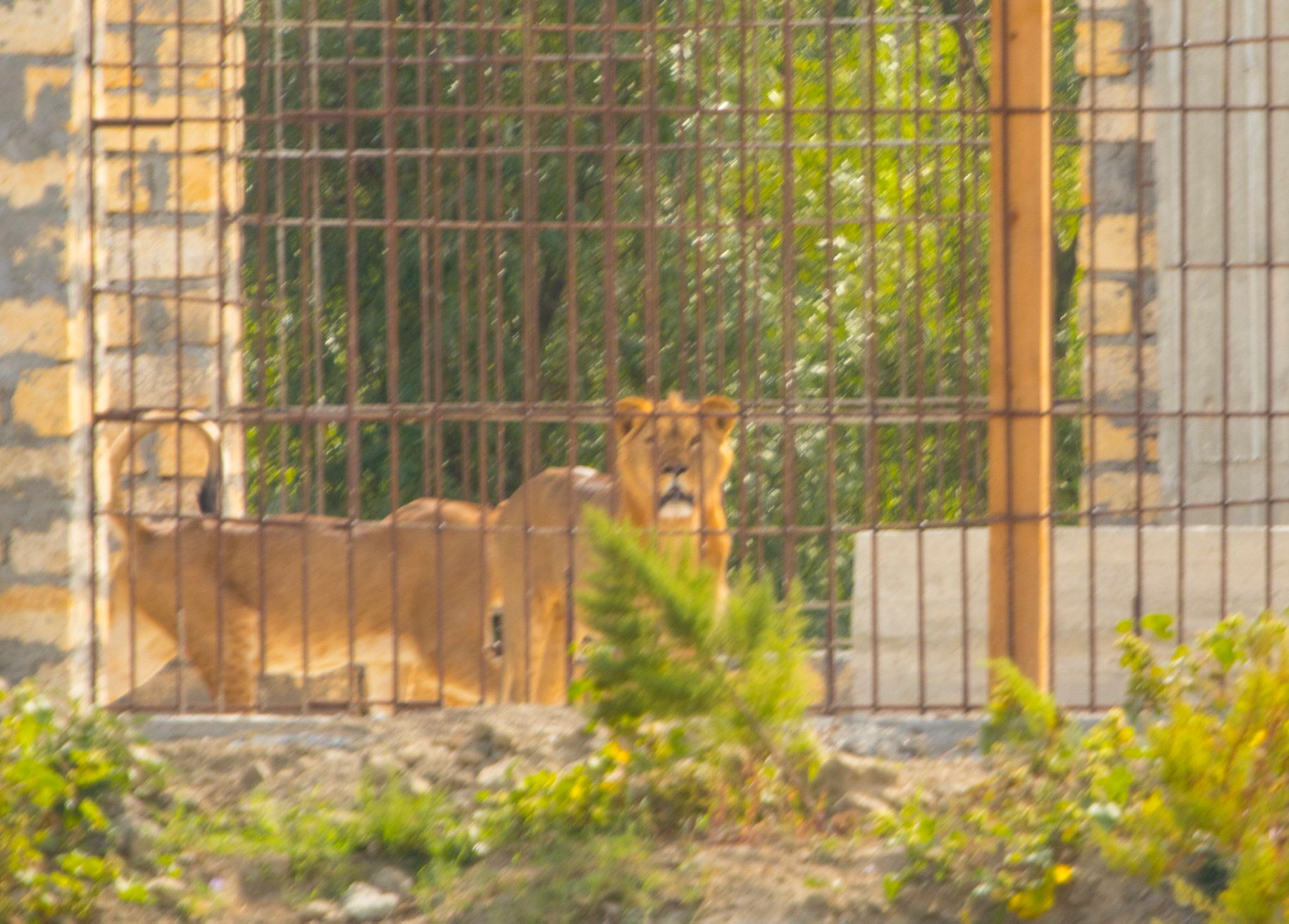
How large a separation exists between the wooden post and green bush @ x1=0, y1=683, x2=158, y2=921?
92.5 inches

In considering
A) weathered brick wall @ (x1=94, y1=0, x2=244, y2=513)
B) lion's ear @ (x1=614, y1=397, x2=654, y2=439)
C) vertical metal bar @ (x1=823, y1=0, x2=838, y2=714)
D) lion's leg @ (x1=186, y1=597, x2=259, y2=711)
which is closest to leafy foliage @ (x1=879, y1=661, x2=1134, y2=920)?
vertical metal bar @ (x1=823, y1=0, x2=838, y2=714)

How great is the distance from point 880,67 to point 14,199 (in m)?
14.7

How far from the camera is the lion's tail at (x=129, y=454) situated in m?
5.37

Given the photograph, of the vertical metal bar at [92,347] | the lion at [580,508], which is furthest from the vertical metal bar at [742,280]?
the vertical metal bar at [92,347]

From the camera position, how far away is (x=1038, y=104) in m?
4.94

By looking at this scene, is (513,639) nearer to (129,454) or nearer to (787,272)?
(129,454)

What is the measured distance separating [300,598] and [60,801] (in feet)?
7.26

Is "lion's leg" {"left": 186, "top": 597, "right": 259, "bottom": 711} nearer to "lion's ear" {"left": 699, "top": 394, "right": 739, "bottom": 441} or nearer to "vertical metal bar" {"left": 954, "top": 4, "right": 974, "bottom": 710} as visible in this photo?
"lion's ear" {"left": 699, "top": 394, "right": 739, "bottom": 441}

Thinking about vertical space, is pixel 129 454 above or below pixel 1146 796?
above

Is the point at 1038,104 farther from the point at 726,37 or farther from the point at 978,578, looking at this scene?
the point at 726,37

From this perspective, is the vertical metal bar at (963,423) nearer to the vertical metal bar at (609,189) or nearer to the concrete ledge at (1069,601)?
the concrete ledge at (1069,601)

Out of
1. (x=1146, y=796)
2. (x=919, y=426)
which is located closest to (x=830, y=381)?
(x=919, y=426)

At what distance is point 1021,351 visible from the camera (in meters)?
4.94

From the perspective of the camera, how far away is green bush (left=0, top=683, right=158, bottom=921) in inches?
155
